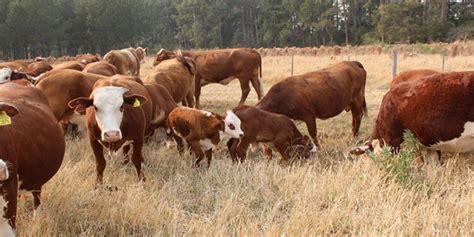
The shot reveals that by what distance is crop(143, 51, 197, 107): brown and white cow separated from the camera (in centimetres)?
1030

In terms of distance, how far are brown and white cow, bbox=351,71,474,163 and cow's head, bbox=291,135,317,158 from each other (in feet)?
4.82

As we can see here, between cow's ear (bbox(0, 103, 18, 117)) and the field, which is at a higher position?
cow's ear (bbox(0, 103, 18, 117))

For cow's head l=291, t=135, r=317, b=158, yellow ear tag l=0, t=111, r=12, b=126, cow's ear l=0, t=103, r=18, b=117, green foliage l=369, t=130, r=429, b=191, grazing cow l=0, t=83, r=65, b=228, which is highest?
cow's ear l=0, t=103, r=18, b=117

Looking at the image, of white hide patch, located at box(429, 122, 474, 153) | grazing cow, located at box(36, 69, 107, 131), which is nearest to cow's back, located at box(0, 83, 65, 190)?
grazing cow, located at box(36, 69, 107, 131)

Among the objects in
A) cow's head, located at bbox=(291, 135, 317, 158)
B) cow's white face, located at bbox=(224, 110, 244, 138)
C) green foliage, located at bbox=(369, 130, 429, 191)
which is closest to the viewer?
green foliage, located at bbox=(369, 130, 429, 191)

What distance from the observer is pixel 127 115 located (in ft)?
18.7

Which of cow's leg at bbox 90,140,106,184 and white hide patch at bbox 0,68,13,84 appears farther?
white hide patch at bbox 0,68,13,84

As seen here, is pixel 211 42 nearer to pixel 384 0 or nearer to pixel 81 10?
pixel 81 10

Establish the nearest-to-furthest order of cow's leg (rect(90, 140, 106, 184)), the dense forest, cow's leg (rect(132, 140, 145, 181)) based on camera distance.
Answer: cow's leg (rect(90, 140, 106, 184))
cow's leg (rect(132, 140, 145, 181))
the dense forest

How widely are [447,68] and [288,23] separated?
50674 millimetres

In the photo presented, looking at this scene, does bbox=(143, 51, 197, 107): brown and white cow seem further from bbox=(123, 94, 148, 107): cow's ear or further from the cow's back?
the cow's back

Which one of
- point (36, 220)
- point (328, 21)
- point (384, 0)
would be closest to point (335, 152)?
point (36, 220)

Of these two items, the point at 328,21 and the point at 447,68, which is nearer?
the point at 447,68

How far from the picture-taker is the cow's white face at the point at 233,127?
7.04 m
